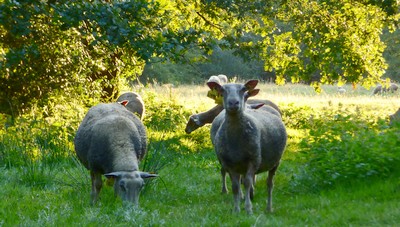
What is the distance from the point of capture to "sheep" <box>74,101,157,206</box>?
28.2 ft

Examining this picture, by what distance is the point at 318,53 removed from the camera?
1831cm

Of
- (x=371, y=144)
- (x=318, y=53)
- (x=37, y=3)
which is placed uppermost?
(x=37, y=3)

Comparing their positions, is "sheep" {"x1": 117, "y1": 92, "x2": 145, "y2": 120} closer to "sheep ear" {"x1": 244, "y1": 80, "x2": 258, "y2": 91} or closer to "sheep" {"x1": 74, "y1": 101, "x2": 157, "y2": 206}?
"sheep" {"x1": 74, "y1": 101, "x2": 157, "y2": 206}

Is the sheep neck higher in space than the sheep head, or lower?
lower

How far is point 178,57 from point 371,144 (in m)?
3.67

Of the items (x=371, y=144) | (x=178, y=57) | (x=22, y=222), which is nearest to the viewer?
(x=22, y=222)

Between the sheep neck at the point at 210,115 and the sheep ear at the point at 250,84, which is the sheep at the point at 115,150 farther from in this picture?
the sheep neck at the point at 210,115

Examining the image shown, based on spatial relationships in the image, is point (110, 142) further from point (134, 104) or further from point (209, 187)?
point (134, 104)

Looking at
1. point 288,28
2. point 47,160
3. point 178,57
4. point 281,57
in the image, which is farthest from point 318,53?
point 288,28

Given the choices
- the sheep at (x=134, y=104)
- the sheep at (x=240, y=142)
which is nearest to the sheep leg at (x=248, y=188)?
the sheep at (x=240, y=142)

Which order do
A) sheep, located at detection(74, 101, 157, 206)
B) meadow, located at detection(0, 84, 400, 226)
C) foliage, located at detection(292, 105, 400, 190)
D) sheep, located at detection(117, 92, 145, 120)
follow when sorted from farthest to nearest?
sheep, located at detection(117, 92, 145, 120)
foliage, located at detection(292, 105, 400, 190)
sheep, located at detection(74, 101, 157, 206)
meadow, located at detection(0, 84, 400, 226)

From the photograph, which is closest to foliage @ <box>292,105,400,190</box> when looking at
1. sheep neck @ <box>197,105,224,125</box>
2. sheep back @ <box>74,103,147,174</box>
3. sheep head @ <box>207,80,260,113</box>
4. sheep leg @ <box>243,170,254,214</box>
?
sheep leg @ <box>243,170,254,214</box>

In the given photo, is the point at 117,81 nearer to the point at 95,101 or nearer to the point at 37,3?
the point at 95,101

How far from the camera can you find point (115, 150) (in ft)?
30.0
